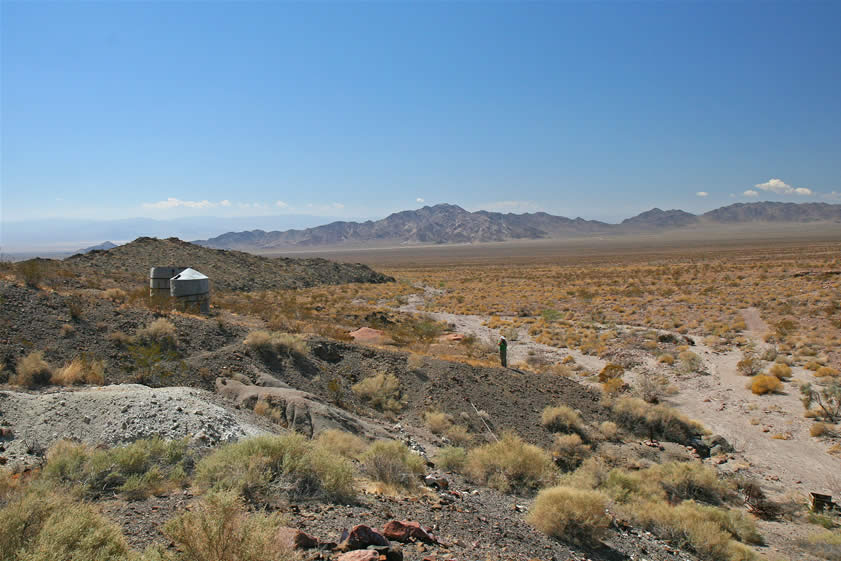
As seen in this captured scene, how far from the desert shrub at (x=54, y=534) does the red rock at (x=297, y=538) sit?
1213mm

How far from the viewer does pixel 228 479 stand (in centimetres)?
531

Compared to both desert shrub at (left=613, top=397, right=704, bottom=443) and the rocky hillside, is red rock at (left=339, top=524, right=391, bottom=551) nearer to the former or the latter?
desert shrub at (left=613, top=397, right=704, bottom=443)

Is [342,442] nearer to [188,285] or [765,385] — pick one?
[188,285]

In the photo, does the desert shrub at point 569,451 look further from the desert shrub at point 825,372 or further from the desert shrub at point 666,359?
the desert shrub at point 825,372

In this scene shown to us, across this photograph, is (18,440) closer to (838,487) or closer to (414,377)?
(414,377)

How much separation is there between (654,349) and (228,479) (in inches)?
776

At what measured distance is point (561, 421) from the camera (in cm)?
1173

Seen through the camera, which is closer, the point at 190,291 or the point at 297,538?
the point at 297,538

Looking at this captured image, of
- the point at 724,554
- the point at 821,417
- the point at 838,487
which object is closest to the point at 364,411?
the point at 724,554

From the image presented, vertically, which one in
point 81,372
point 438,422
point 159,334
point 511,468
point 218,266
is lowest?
point 438,422

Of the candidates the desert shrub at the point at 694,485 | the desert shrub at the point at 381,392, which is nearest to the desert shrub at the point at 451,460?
the desert shrub at the point at 381,392

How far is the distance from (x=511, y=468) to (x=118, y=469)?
572 centimetres

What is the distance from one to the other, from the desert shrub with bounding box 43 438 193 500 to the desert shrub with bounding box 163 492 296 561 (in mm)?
1943

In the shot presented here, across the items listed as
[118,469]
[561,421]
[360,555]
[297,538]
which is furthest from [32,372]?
[561,421]
